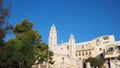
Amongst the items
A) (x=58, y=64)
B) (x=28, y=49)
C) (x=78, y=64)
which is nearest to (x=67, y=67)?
(x=58, y=64)

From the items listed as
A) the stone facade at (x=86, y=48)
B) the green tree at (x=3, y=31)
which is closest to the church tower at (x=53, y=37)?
the stone facade at (x=86, y=48)

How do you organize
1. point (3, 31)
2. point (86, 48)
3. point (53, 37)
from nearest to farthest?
1. point (3, 31)
2. point (53, 37)
3. point (86, 48)

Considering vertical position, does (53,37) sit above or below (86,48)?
above

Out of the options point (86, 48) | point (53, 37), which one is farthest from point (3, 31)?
point (86, 48)

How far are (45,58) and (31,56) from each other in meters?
7.94

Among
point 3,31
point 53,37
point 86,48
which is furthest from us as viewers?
point 86,48

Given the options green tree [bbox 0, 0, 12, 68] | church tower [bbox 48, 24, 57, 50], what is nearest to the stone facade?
church tower [bbox 48, 24, 57, 50]

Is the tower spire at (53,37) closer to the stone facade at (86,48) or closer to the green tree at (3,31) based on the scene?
the stone facade at (86,48)

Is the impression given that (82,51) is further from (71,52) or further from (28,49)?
(28,49)

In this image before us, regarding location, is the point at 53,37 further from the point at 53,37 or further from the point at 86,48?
the point at 86,48

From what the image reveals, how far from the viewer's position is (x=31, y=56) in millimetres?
30688

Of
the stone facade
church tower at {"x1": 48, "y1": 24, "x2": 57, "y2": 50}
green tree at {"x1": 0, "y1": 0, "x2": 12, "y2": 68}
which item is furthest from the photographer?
church tower at {"x1": 48, "y1": 24, "x2": 57, "y2": 50}

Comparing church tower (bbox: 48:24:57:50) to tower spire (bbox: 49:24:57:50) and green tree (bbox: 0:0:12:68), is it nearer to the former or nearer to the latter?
tower spire (bbox: 49:24:57:50)

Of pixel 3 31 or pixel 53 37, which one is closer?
pixel 3 31
